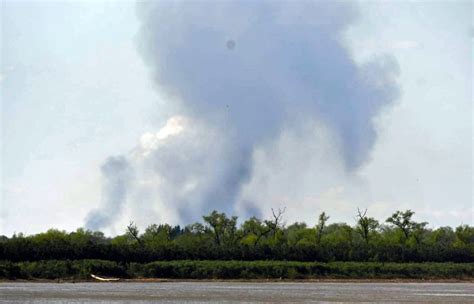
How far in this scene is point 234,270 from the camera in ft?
348

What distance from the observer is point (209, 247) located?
115 meters

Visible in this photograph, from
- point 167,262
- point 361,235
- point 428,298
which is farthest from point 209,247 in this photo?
point 428,298

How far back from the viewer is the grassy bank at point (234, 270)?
98000mm

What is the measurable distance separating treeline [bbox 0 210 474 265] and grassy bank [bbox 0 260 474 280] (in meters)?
2.89

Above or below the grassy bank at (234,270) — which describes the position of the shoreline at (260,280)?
below

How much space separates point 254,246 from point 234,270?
10.2 metres

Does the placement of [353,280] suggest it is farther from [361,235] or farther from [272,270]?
[361,235]

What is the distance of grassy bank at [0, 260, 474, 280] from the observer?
322 feet

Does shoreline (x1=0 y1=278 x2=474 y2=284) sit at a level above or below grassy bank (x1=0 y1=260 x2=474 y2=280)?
below

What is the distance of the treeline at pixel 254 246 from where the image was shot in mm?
105062

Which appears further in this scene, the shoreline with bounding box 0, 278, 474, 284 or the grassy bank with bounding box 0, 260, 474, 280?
the grassy bank with bounding box 0, 260, 474, 280

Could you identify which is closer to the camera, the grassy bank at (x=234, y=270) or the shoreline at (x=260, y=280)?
the shoreline at (x=260, y=280)

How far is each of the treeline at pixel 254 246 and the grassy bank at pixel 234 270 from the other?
9.50 feet

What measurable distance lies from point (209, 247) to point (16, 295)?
53518mm
